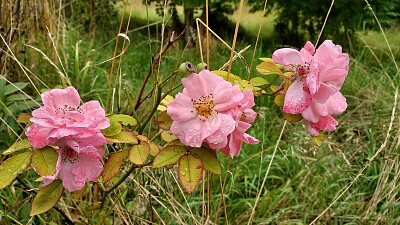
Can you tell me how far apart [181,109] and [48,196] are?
1.01 ft

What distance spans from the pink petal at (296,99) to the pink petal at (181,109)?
155mm

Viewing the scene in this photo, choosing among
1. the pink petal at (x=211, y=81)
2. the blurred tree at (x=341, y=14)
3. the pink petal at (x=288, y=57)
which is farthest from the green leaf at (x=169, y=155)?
the blurred tree at (x=341, y=14)

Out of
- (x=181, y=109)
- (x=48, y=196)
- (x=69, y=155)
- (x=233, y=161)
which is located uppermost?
(x=181, y=109)

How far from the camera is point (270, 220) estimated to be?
1761 millimetres

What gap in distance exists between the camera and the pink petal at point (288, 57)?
2.89 ft

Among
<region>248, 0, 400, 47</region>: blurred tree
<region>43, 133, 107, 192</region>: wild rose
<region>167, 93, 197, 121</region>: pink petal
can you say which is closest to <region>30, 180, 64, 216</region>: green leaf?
<region>43, 133, 107, 192</region>: wild rose

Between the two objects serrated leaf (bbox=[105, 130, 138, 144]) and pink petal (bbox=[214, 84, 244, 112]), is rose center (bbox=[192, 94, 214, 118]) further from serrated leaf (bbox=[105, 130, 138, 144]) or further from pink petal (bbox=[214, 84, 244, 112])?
serrated leaf (bbox=[105, 130, 138, 144])

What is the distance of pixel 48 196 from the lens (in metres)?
0.94

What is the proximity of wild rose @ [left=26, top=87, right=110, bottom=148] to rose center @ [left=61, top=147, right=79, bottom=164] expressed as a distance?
0.05 m

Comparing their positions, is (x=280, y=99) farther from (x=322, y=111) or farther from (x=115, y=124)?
(x=115, y=124)

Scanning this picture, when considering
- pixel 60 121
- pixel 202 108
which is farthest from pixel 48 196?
pixel 202 108

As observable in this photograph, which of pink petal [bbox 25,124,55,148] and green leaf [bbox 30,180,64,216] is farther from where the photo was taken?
green leaf [bbox 30,180,64,216]

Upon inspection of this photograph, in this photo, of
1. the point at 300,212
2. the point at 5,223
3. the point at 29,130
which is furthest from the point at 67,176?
the point at 300,212

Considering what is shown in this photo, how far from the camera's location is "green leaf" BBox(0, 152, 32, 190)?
0.82m
